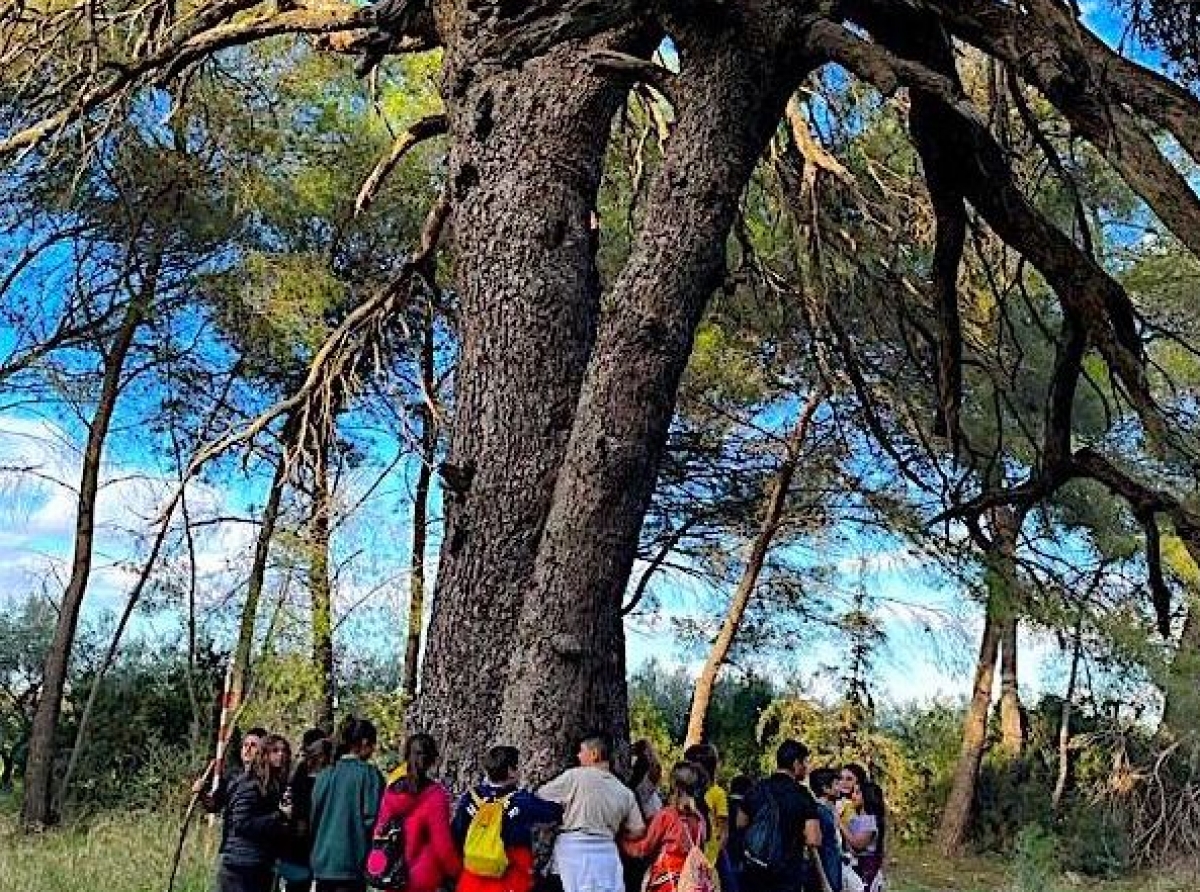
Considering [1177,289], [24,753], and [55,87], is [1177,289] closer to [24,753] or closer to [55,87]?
[55,87]

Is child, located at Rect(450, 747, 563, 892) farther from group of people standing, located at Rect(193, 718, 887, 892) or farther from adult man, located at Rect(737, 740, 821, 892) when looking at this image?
adult man, located at Rect(737, 740, 821, 892)

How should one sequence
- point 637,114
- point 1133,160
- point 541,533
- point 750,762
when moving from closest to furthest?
1. point 1133,160
2. point 541,533
3. point 637,114
4. point 750,762

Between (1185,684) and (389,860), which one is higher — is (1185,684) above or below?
above

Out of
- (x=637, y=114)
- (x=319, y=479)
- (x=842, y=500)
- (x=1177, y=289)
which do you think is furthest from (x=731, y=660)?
(x=319, y=479)

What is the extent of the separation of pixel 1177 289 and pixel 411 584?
7.26m

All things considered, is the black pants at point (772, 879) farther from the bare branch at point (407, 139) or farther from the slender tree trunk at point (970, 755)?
the slender tree trunk at point (970, 755)

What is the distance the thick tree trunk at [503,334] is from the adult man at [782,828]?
1.53 meters

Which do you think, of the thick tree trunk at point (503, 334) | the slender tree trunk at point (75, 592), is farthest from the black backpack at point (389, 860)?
the slender tree trunk at point (75, 592)

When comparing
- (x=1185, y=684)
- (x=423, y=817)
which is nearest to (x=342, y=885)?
(x=423, y=817)

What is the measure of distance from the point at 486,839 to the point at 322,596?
26.2 feet

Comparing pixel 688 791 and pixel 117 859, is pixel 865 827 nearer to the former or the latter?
pixel 688 791

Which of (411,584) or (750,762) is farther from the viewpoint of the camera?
(750,762)

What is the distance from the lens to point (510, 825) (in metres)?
5.41

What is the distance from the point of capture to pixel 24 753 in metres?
17.6
